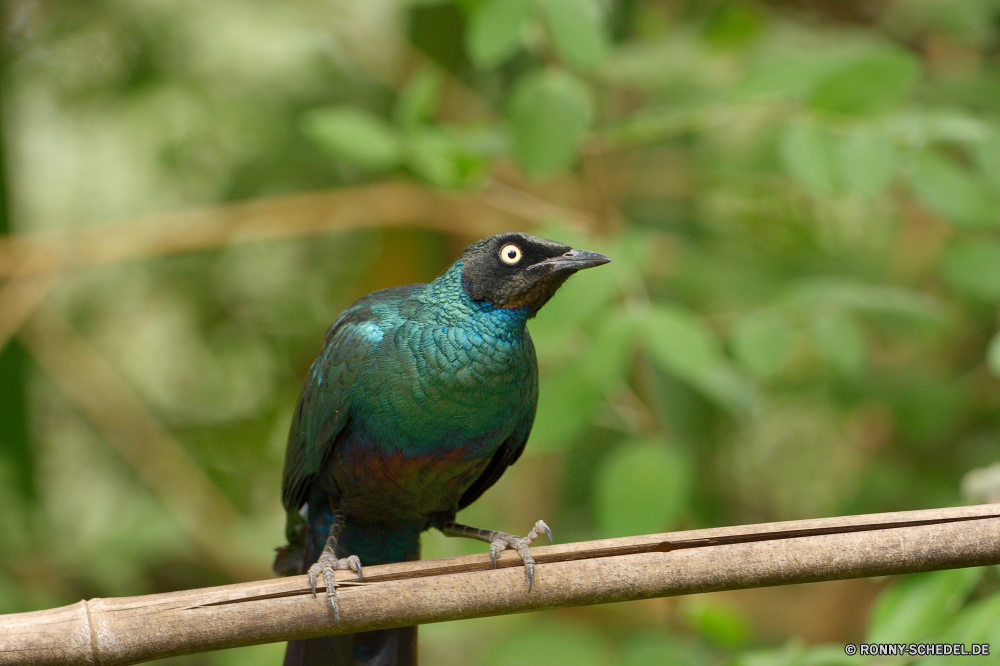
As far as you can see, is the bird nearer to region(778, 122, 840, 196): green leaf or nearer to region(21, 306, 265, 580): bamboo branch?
region(778, 122, 840, 196): green leaf

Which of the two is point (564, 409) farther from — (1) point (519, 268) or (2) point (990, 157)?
(2) point (990, 157)

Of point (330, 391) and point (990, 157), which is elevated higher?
point (990, 157)

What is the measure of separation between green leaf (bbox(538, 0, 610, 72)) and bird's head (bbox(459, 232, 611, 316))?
29.1 inches

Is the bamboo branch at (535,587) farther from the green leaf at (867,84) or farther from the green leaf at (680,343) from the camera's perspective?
the green leaf at (867,84)

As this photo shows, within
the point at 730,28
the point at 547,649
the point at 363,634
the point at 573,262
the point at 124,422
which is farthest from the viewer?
the point at 124,422

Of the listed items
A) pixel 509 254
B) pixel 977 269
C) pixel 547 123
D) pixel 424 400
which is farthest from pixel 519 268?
pixel 977 269

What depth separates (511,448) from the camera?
9.21 feet

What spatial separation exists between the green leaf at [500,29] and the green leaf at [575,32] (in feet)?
0.28

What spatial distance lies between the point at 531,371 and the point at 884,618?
1.18 metres

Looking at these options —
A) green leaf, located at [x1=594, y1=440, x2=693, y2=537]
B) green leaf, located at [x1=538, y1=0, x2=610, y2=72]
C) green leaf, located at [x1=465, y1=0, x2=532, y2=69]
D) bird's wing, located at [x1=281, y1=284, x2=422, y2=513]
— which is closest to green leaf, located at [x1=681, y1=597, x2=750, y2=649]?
green leaf, located at [x1=594, y1=440, x2=693, y2=537]

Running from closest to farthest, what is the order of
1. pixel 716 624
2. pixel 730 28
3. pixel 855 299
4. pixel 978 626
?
pixel 978 626 → pixel 716 624 → pixel 855 299 → pixel 730 28

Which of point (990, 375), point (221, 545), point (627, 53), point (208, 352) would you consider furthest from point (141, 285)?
point (990, 375)

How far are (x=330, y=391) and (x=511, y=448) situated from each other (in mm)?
557

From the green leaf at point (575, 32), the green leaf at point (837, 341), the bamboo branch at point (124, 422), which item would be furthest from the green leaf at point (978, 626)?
the bamboo branch at point (124, 422)
